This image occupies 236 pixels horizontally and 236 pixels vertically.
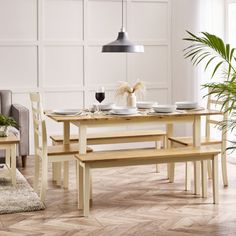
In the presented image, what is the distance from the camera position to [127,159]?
4703 millimetres

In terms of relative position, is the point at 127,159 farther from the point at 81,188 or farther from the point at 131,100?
the point at 131,100

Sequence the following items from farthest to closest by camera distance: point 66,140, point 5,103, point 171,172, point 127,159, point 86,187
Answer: point 5,103 < point 171,172 < point 66,140 < point 127,159 < point 86,187

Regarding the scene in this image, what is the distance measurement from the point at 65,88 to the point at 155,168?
1.65m

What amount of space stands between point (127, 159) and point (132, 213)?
0.42 m

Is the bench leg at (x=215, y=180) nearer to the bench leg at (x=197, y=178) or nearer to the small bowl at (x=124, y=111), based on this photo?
the bench leg at (x=197, y=178)

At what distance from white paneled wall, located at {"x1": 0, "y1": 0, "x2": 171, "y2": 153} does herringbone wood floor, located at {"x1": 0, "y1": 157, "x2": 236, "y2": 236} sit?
1.78 meters

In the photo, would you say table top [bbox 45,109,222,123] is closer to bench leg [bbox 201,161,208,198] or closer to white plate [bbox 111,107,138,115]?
white plate [bbox 111,107,138,115]

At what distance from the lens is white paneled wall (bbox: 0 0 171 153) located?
7211 millimetres

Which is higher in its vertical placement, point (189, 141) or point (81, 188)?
point (189, 141)

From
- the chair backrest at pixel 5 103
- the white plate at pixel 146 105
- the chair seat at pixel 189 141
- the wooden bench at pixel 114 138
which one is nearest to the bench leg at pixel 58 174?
the wooden bench at pixel 114 138

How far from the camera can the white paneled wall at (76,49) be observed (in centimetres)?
721

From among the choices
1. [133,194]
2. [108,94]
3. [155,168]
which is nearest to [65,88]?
[108,94]

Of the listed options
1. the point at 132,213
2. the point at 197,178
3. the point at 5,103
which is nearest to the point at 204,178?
the point at 197,178

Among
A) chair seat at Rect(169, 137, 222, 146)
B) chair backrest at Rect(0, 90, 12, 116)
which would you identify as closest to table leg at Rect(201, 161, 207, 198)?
chair seat at Rect(169, 137, 222, 146)
